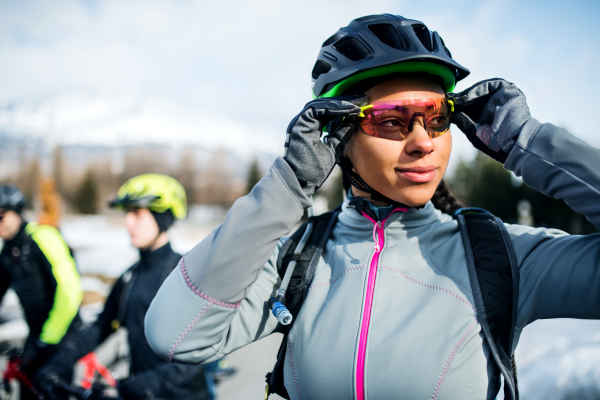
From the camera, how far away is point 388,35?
178cm

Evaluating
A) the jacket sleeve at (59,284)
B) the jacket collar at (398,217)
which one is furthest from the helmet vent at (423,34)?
the jacket sleeve at (59,284)

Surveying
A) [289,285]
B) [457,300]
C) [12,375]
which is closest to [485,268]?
[457,300]

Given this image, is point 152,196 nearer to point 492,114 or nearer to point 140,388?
point 140,388

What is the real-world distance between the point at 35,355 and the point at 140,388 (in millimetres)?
2214

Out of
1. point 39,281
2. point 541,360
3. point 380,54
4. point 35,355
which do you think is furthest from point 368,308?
point 39,281

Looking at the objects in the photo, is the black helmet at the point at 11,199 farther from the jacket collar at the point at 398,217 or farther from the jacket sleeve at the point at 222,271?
the jacket collar at the point at 398,217

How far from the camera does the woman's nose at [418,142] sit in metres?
1.54

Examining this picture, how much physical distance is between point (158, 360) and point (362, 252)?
232 centimetres

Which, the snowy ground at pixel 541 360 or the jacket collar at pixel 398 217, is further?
the snowy ground at pixel 541 360

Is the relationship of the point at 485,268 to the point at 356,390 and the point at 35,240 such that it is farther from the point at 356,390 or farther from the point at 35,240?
the point at 35,240

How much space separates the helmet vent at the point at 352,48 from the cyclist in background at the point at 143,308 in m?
2.50

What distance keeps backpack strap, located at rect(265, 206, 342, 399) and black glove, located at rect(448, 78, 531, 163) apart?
854 millimetres

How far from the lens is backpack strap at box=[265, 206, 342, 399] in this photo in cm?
162

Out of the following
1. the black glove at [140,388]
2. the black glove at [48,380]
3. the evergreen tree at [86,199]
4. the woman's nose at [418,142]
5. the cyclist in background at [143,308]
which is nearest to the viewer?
the woman's nose at [418,142]
